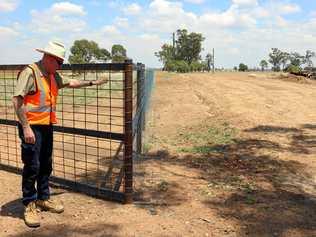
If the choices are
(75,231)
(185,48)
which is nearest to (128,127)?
(75,231)

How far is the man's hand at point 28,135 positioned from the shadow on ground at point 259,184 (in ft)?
5.93

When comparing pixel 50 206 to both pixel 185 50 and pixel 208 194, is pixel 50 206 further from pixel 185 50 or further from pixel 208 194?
pixel 185 50

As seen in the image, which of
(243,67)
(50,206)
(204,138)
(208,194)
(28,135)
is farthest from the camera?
(243,67)

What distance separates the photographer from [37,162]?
5.20m

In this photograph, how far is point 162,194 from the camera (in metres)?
6.11

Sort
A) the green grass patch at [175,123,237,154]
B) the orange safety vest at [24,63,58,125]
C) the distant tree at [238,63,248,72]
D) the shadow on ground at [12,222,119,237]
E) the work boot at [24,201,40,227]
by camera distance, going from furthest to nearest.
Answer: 1. the distant tree at [238,63,248,72]
2. the green grass patch at [175,123,237,154]
3. the work boot at [24,201,40,227]
4. the orange safety vest at [24,63,58,125]
5. the shadow on ground at [12,222,119,237]

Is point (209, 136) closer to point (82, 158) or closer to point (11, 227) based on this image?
point (82, 158)

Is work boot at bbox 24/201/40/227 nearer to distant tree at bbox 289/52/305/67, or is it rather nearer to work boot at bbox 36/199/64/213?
work boot at bbox 36/199/64/213

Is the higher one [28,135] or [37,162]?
[28,135]

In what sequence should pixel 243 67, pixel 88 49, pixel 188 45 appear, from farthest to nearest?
pixel 243 67
pixel 188 45
pixel 88 49

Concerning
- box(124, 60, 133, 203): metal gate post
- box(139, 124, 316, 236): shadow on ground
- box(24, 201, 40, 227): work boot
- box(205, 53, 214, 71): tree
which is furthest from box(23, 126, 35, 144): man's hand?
box(205, 53, 214, 71): tree

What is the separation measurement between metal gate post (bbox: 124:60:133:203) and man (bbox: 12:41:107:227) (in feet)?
2.42

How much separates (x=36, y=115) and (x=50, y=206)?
110cm

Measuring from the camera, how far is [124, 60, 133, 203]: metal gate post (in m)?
5.42
